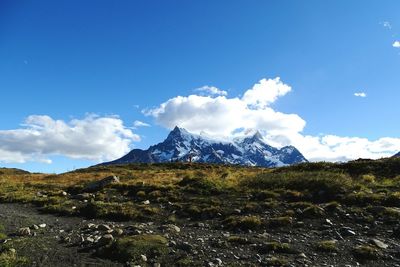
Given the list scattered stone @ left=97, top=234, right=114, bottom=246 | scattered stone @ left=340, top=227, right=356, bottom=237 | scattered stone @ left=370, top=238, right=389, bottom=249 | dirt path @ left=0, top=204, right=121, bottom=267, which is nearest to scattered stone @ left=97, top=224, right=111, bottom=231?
dirt path @ left=0, top=204, right=121, bottom=267

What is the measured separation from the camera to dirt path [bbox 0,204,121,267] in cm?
1482

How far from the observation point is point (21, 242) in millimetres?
16953

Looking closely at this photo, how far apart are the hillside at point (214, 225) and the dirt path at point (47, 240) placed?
38 millimetres

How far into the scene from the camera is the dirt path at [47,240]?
14.8 meters

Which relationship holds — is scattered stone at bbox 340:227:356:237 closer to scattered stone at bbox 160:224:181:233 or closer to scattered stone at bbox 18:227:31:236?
scattered stone at bbox 160:224:181:233

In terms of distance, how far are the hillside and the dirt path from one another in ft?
0.13

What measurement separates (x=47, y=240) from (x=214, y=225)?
24.7ft

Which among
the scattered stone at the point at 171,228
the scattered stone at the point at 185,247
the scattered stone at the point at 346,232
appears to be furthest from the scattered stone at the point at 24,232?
the scattered stone at the point at 346,232

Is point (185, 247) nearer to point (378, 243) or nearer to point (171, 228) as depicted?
point (171, 228)

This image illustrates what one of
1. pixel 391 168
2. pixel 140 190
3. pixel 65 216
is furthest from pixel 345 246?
pixel 391 168

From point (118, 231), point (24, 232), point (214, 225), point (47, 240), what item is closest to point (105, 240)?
point (118, 231)

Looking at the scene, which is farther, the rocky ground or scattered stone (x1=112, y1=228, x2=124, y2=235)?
scattered stone (x1=112, y1=228, x2=124, y2=235)

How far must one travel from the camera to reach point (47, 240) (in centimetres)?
1762

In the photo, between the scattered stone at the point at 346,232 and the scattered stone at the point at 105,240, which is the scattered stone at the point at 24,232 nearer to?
the scattered stone at the point at 105,240
